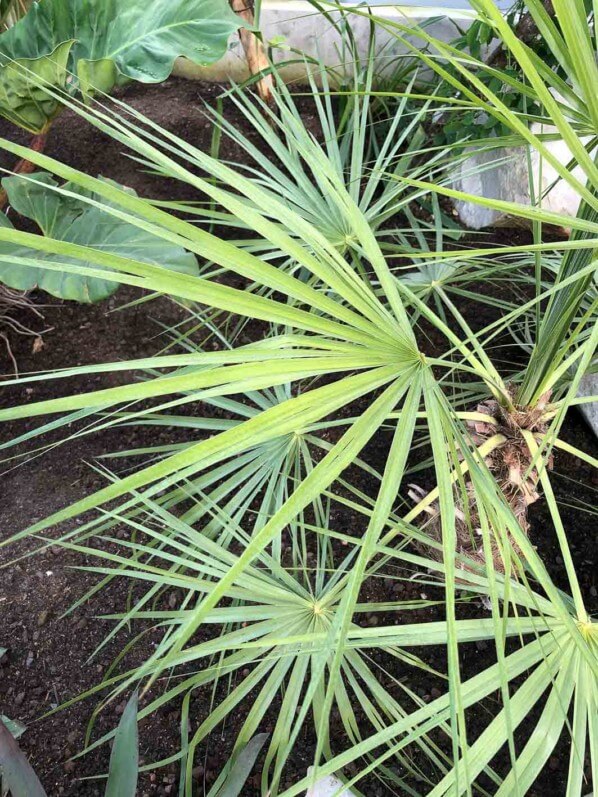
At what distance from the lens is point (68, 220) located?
46.3 inches

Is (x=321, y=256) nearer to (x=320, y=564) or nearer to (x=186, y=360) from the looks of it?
(x=186, y=360)

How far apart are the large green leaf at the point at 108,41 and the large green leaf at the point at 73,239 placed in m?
0.15

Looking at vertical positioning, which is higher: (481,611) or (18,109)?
(18,109)

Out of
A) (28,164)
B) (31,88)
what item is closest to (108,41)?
(31,88)

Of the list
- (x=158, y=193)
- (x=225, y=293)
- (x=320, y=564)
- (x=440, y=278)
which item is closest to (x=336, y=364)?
(x=225, y=293)

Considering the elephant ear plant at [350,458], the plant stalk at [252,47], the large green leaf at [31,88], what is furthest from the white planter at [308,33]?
the elephant ear plant at [350,458]

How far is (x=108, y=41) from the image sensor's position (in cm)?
115

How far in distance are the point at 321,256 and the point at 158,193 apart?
1.10m

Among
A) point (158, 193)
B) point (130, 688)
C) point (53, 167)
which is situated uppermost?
point (53, 167)

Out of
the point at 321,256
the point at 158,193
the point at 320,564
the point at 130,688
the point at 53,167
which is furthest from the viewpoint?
the point at 158,193

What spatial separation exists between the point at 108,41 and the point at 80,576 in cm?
97

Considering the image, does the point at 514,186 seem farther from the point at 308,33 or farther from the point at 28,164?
the point at 28,164

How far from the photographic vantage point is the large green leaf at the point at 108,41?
1096 millimetres

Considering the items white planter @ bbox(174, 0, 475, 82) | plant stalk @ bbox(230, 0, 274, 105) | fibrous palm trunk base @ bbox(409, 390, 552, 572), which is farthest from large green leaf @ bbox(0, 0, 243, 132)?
fibrous palm trunk base @ bbox(409, 390, 552, 572)
